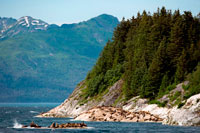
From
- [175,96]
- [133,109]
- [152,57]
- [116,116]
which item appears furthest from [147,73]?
[116,116]

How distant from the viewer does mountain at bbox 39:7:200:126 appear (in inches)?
4060

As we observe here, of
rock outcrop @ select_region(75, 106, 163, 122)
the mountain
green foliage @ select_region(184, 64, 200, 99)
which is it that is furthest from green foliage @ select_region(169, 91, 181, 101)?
rock outcrop @ select_region(75, 106, 163, 122)

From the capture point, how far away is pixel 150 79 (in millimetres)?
118438

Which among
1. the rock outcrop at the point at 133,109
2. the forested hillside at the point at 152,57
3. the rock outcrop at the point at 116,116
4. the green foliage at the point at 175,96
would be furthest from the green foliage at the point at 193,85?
the rock outcrop at the point at 116,116

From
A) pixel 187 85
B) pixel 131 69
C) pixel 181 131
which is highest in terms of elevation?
pixel 131 69

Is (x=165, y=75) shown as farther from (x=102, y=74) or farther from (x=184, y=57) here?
(x=102, y=74)

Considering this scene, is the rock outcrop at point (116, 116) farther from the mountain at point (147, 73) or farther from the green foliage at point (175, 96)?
the green foliage at point (175, 96)

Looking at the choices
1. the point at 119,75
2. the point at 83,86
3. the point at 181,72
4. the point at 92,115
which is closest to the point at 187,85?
the point at 181,72

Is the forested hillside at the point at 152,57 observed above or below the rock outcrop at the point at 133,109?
above

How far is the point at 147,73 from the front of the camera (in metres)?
123

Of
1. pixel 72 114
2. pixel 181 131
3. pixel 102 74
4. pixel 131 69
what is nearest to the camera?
pixel 181 131

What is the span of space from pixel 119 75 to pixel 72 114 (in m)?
18.6

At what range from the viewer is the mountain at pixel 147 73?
4060 inches

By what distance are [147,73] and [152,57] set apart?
7608 millimetres
